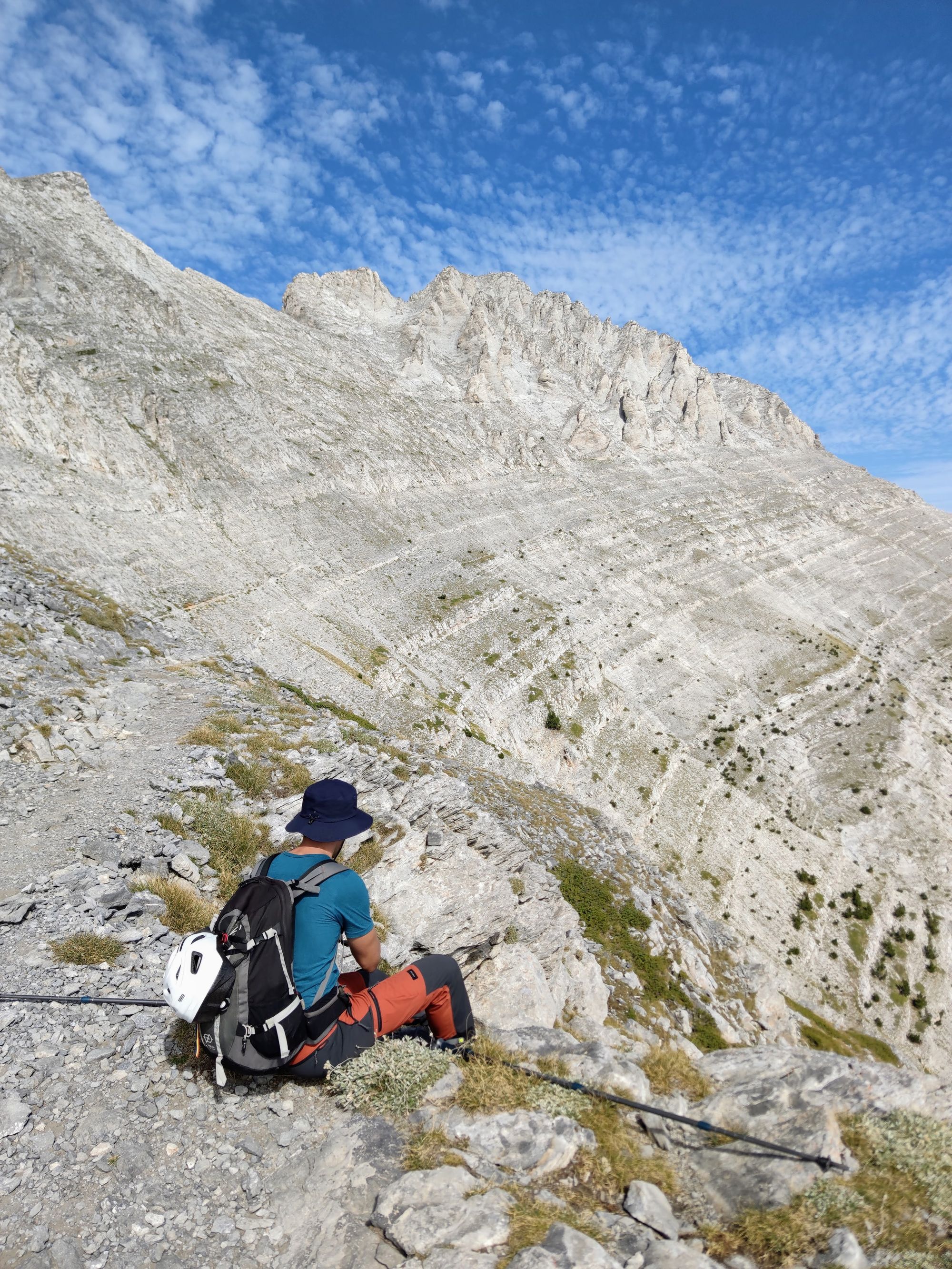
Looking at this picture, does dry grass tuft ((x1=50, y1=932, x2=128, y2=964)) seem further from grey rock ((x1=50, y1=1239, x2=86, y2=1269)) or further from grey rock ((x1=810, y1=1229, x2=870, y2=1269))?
grey rock ((x1=810, y1=1229, x2=870, y2=1269))

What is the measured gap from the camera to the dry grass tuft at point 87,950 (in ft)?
25.2

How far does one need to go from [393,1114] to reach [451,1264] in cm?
159

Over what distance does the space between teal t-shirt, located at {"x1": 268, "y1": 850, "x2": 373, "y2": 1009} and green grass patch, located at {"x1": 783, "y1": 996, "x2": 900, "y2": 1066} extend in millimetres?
29152

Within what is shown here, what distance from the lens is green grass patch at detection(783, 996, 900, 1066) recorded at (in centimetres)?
2784

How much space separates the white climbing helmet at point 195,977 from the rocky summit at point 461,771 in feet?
4.62

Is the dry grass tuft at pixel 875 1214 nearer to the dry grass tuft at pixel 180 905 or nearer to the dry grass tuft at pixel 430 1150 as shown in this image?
the dry grass tuft at pixel 430 1150

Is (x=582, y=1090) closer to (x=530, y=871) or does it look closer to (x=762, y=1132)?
(x=762, y=1132)

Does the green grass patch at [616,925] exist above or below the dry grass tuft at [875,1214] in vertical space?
below

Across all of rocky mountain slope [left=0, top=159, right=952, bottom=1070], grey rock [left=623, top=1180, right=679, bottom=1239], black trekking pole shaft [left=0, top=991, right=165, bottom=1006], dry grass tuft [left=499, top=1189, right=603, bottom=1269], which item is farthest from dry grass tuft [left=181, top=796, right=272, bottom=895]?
rocky mountain slope [left=0, top=159, right=952, bottom=1070]

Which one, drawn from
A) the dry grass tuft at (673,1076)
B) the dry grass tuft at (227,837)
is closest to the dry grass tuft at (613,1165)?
the dry grass tuft at (673,1076)

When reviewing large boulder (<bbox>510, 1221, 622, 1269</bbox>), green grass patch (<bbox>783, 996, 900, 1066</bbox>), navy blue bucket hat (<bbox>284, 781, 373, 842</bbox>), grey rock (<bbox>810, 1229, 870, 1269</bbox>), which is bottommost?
green grass patch (<bbox>783, 996, 900, 1066</bbox>)

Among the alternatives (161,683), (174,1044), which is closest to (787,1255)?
(174,1044)

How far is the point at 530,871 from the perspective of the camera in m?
15.9

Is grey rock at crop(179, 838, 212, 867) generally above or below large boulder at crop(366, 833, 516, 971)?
below
